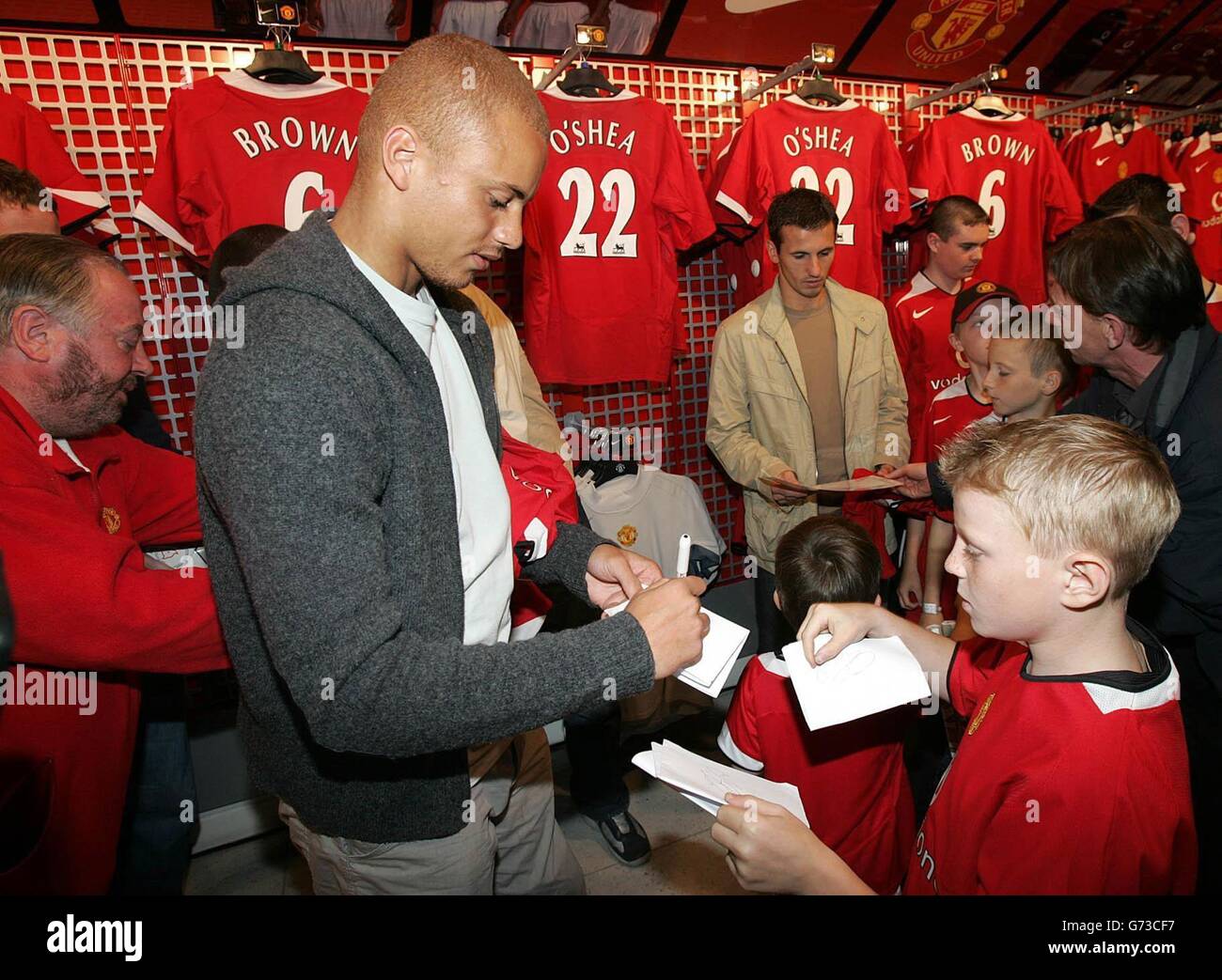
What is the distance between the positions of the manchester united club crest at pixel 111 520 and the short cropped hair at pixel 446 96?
1.15 m

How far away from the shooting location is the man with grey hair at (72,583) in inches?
→ 53.9

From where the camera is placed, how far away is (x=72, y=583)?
4.47 ft

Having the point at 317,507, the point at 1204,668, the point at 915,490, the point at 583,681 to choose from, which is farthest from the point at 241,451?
the point at 915,490

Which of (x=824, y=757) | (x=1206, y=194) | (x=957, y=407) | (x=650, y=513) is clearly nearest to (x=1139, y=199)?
(x=957, y=407)

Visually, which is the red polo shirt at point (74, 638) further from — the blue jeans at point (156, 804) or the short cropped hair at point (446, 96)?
the short cropped hair at point (446, 96)

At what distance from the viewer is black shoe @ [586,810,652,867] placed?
2.76 metres

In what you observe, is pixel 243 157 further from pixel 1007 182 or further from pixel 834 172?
pixel 1007 182

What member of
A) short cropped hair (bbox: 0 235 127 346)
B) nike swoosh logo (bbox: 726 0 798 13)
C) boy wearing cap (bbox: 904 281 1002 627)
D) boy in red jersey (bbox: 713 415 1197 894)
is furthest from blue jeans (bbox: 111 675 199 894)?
nike swoosh logo (bbox: 726 0 798 13)

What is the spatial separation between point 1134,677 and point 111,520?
2.14 metres

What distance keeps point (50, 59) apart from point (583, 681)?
119 inches

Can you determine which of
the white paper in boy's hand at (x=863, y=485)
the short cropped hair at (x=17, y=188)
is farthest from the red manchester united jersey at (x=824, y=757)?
the short cropped hair at (x=17, y=188)

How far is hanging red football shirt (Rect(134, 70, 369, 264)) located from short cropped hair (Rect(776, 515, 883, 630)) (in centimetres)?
207

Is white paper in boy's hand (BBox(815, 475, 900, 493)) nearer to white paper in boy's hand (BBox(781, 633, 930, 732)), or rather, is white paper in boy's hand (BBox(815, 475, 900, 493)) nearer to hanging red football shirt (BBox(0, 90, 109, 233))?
white paper in boy's hand (BBox(781, 633, 930, 732))

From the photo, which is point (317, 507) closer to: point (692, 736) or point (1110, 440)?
point (1110, 440)
